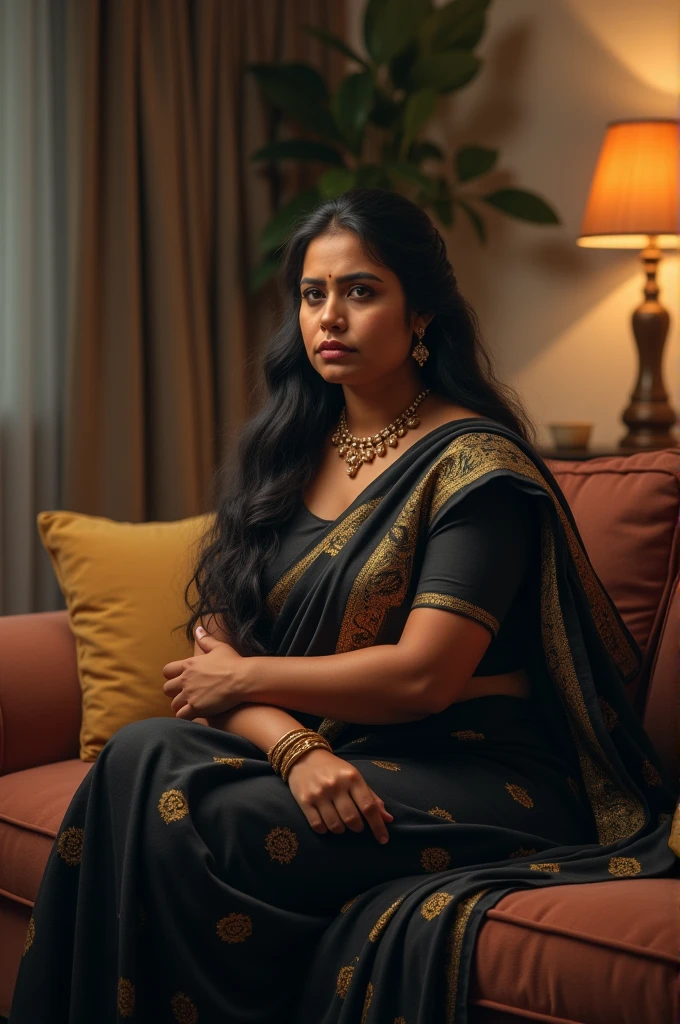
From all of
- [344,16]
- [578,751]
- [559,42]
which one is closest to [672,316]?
[559,42]

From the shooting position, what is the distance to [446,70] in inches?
122

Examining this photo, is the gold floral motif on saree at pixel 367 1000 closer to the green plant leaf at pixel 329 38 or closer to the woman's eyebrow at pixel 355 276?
the woman's eyebrow at pixel 355 276

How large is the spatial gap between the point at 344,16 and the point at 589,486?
7.57 feet

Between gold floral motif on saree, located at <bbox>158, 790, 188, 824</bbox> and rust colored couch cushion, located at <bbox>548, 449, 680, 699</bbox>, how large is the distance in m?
0.77

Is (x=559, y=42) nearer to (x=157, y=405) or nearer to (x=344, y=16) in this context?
(x=344, y=16)

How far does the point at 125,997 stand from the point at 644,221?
2.20 m

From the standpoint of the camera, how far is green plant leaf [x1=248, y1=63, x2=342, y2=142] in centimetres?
314

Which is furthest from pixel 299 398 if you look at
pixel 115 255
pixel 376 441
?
pixel 115 255

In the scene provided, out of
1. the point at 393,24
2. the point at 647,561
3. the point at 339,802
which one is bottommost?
the point at 339,802

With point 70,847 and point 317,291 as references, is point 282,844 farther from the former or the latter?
point 317,291

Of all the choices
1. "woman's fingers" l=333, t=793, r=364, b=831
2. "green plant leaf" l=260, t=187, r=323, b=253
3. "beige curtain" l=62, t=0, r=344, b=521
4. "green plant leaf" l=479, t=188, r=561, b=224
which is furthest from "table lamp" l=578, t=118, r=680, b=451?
"woman's fingers" l=333, t=793, r=364, b=831

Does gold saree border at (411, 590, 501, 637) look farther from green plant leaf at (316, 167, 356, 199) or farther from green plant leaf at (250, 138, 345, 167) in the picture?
green plant leaf at (250, 138, 345, 167)

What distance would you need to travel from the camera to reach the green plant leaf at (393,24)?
3.04 m

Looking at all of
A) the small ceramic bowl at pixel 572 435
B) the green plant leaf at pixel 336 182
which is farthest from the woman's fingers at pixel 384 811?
the green plant leaf at pixel 336 182
